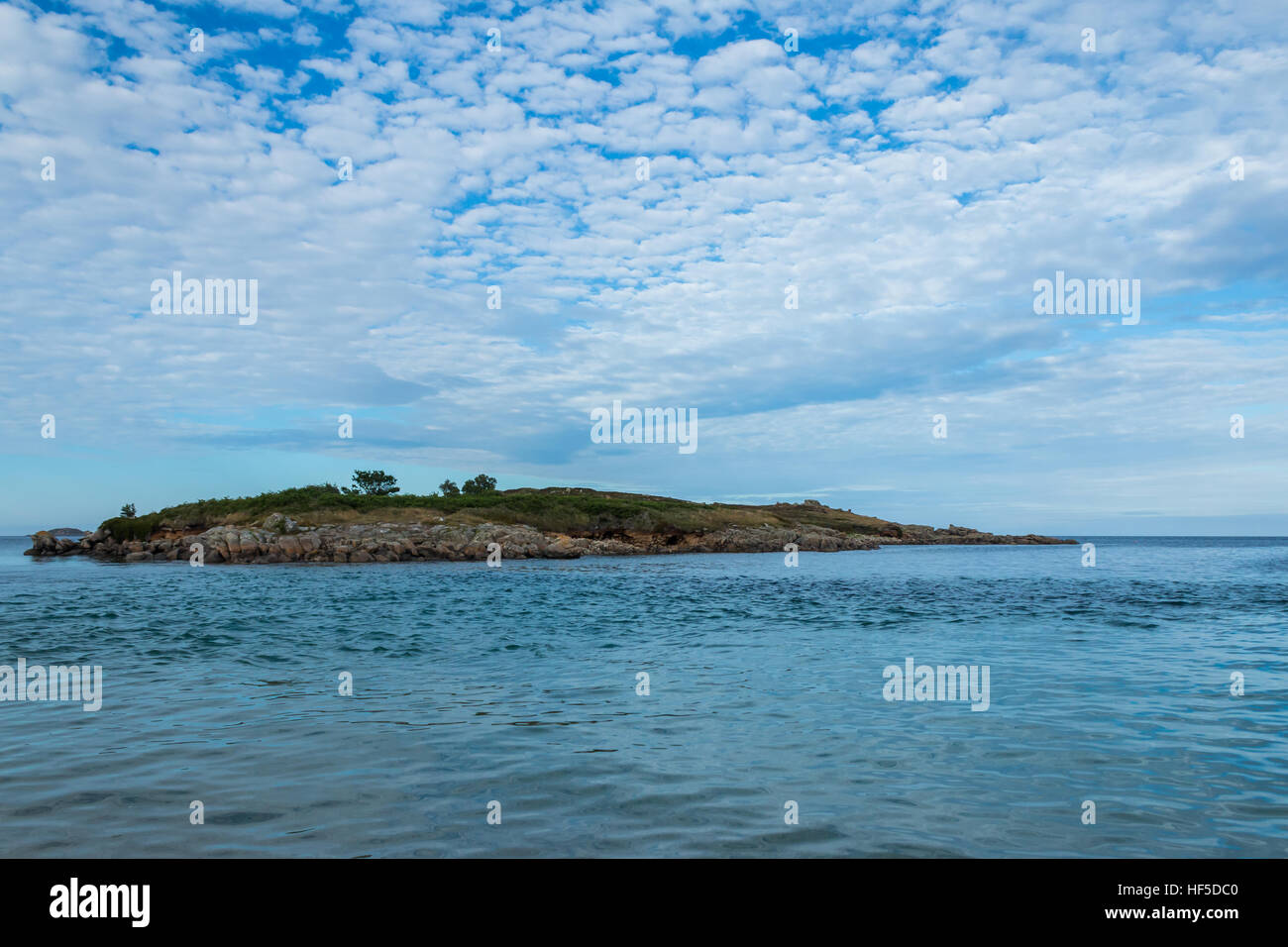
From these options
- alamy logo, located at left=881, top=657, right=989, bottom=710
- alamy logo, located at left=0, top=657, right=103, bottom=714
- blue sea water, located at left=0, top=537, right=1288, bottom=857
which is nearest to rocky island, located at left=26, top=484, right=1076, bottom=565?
blue sea water, located at left=0, top=537, right=1288, bottom=857

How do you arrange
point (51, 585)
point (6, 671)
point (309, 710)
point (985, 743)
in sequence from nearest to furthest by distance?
point (985, 743) → point (309, 710) → point (6, 671) → point (51, 585)

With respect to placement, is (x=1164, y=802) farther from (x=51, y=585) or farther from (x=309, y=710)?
(x=51, y=585)

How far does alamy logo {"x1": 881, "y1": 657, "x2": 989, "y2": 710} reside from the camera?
11.1 metres

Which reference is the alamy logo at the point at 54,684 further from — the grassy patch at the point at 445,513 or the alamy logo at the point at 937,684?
the grassy patch at the point at 445,513

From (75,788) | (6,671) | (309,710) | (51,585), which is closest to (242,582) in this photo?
(51,585)

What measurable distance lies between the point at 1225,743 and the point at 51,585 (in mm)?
39980

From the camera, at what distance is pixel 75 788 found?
23.4 ft

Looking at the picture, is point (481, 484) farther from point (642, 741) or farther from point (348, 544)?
point (642, 741)

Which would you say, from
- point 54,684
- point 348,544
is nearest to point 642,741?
point 54,684
